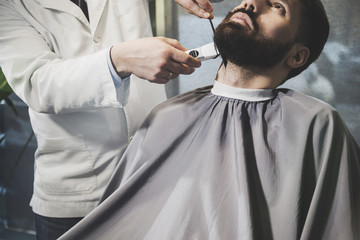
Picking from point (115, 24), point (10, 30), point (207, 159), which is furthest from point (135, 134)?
point (10, 30)

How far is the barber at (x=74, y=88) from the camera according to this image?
1117mm

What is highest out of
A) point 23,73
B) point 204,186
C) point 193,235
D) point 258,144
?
point 23,73

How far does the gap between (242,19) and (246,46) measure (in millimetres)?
99

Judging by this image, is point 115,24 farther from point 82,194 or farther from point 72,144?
point 82,194

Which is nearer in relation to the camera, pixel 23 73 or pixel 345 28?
pixel 23 73

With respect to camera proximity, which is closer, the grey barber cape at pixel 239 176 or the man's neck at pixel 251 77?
the grey barber cape at pixel 239 176

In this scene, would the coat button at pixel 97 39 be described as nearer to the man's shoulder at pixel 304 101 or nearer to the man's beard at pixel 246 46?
the man's beard at pixel 246 46

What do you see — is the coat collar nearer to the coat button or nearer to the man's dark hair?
the coat button

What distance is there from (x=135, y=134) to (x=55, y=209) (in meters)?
0.42

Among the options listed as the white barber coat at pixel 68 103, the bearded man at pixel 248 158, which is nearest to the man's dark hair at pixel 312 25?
the bearded man at pixel 248 158

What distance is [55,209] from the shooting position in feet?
4.44

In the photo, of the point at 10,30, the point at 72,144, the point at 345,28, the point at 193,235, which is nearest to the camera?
the point at 193,235

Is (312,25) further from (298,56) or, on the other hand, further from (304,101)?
(304,101)

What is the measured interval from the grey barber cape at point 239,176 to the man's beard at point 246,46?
0.12 metres
